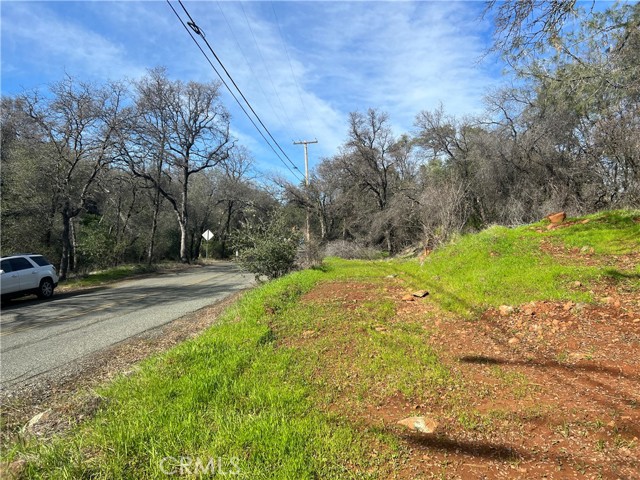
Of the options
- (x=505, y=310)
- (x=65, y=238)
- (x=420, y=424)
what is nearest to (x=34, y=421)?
(x=420, y=424)

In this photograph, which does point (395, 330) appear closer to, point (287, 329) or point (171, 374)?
point (287, 329)

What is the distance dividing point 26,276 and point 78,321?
19.5 feet

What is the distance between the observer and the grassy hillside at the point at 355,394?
2607 millimetres

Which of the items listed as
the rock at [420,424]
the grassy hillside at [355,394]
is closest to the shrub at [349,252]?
the grassy hillside at [355,394]

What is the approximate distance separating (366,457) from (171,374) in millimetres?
2509

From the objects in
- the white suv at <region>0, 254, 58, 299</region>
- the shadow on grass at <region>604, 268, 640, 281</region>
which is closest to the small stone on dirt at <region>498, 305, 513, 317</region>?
the shadow on grass at <region>604, 268, 640, 281</region>

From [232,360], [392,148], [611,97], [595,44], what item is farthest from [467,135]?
[232,360]

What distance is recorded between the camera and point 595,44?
820 centimetres

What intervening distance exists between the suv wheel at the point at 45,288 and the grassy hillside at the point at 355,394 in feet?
35.2

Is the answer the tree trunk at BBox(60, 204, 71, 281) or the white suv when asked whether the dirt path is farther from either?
the tree trunk at BBox(60, 204, 71, 281)

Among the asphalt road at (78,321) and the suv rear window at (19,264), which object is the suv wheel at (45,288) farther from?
the suv rear window at (19,264)

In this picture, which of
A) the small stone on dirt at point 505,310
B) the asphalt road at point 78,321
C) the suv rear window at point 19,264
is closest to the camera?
the asphalt road at point 78,321

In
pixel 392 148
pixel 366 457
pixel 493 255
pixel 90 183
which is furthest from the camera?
pixel 392 148

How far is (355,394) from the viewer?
12.0 feet
